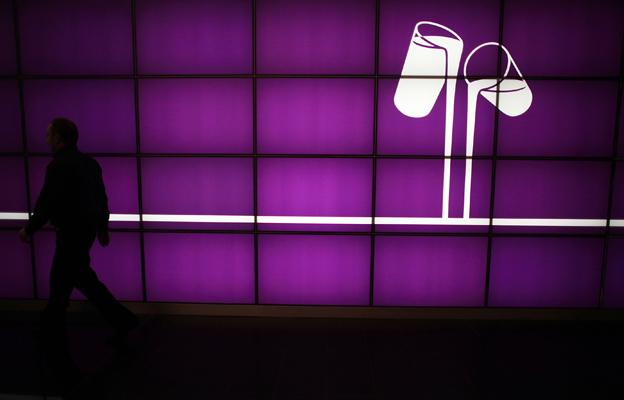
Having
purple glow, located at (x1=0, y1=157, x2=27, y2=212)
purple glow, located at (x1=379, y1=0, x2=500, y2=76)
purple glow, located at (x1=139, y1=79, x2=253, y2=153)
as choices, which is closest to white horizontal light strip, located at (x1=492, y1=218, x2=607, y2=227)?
purple glow, located at (x1=379, y1=0, x2=500, y2=76)

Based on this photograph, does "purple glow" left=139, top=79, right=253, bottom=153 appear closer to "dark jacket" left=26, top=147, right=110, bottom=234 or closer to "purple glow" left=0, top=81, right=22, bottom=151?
"dark jacket" left=26, top=147, right=110, bottom=234

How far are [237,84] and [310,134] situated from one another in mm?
702

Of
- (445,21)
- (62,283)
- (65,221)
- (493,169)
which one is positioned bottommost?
(62,283)

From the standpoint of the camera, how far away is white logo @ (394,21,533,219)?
3334mm

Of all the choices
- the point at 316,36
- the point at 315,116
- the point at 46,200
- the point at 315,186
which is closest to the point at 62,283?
the point at 46,200

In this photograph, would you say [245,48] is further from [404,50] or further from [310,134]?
[404,50]

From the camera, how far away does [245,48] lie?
3.38 m

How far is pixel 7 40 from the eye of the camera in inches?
137

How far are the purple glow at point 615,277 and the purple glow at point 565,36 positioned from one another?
140 cm

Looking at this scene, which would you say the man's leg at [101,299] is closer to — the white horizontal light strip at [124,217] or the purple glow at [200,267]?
the purple glow at [200,267]

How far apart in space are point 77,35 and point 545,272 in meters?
4.26

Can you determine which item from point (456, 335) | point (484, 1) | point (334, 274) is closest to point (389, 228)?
point (334, 274)

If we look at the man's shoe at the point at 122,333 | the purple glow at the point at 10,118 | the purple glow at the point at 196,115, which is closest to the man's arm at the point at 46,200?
the man's shoe at the point at 122,333

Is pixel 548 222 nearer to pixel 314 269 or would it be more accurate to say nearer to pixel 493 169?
pixel 493 169
